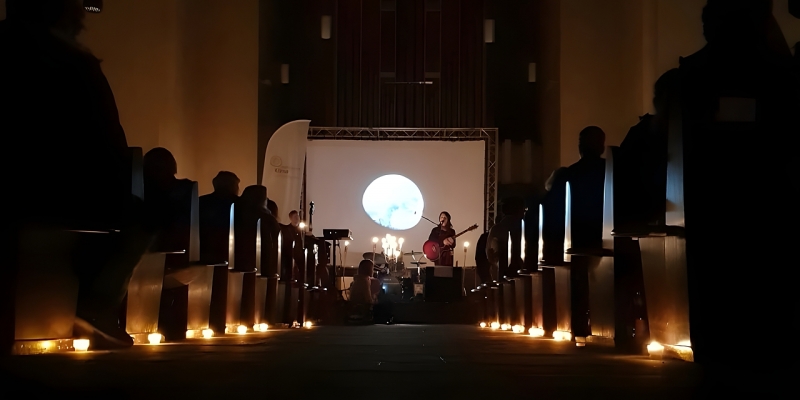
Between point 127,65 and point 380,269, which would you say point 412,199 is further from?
point 127,65

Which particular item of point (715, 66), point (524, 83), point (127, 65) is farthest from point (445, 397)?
point (524, 83)

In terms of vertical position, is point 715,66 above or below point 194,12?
below

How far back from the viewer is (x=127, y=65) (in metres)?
10.2

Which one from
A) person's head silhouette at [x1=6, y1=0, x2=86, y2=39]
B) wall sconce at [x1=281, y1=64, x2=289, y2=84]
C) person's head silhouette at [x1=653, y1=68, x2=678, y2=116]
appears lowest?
person's head silhouette at [x1=653, y1=68, x2=678, y2=116]

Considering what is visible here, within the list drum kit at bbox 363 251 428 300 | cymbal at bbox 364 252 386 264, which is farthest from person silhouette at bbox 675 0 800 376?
cymbal at bbox 364 252 386 264

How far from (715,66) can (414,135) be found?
38.1 feet

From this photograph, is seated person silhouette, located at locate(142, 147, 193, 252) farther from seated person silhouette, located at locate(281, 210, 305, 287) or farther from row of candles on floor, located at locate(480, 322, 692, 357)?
seated person silhouette, located at locate(281, 210, 305, 287)

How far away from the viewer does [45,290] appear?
125 inches

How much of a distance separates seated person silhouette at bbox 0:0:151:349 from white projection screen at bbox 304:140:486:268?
10.4 m

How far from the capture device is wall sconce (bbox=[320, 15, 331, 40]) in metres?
15.0

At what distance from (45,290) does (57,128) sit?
55 centimetres

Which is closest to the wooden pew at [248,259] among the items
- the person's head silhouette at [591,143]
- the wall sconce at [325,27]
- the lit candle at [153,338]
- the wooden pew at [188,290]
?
the wooden pew at [188,290]

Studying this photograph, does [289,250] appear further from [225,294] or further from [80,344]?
[80,344]

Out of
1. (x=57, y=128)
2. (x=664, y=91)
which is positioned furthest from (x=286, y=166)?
(x=664, y=91)
